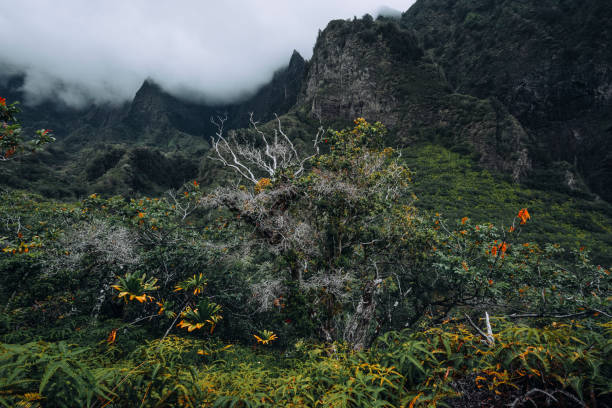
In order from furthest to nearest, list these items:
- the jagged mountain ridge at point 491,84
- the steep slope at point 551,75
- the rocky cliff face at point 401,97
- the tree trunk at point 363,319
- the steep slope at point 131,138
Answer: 1. the steep slope at point 131,138
2. the steep slope at point 551,75
3. the jagged mountain ridge at point 491,84
4. the rocky cliff face at point 401,97
5. the tree trunk at point 363,319

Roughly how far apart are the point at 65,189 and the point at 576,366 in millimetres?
62537

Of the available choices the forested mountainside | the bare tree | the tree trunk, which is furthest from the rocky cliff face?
the tree trunk

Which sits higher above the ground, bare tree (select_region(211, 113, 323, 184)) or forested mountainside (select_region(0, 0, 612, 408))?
bare tree (select_region(211, 113, 323, 184))

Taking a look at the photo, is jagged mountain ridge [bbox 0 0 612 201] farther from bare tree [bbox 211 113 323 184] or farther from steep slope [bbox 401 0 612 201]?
bare tree [bbox 211 113 323 184]

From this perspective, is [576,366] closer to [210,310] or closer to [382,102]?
[210,310]

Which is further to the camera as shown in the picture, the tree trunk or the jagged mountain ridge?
the jagged mountain ridge

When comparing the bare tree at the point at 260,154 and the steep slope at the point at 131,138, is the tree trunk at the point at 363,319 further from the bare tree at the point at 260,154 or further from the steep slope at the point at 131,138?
the steep slope at the point at 131,138

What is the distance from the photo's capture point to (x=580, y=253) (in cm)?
541

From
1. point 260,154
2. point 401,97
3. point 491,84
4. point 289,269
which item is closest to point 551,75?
point 491,84

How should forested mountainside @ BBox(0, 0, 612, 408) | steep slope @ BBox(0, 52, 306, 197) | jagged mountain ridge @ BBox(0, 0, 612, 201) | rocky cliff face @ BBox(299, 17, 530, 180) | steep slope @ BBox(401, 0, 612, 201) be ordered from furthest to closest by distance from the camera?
steep slope @ BBox(0, 52, 306, 197) < steep slope @ BBox(401, 0, 612, 201) < jagged mountain ridge @ BBox(0, 0, 612, 201) < rocky cliff face @ BBox(299, 17, 530, 180) < forested mountainside @ BBox(0, 0, 612, 408)

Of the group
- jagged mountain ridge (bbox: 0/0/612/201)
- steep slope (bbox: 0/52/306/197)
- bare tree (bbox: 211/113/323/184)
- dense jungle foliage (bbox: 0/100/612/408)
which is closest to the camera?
dense jungle foliage (bbox: 0/100/612/408)

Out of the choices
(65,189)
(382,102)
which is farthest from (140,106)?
(382,102)

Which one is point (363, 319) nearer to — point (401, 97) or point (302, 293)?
point (302, 293)

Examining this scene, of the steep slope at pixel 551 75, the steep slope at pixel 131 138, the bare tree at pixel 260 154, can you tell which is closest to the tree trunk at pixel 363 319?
the bare tree at pixel 260 154
